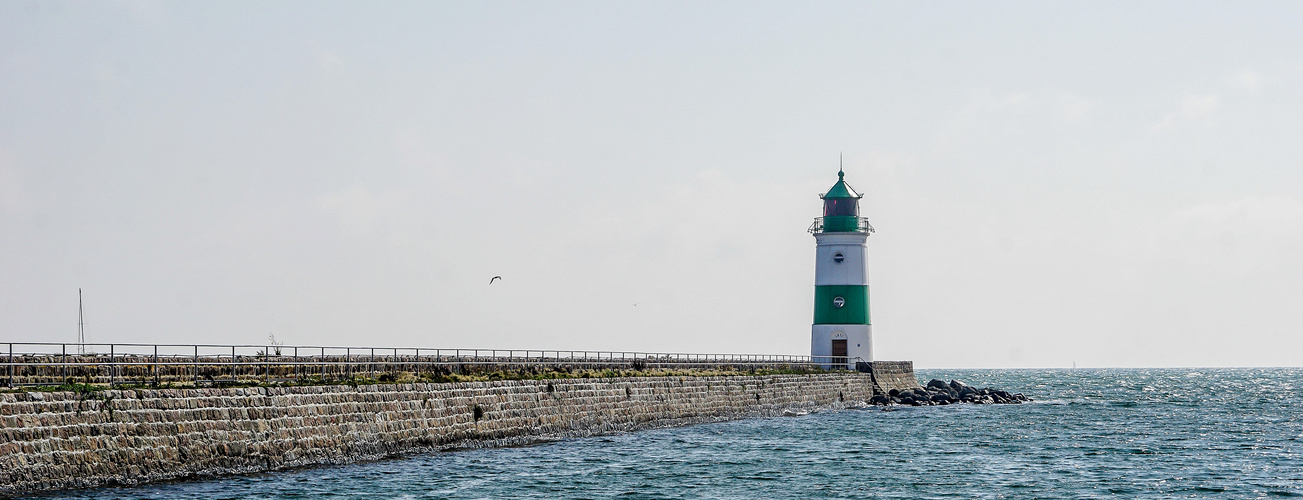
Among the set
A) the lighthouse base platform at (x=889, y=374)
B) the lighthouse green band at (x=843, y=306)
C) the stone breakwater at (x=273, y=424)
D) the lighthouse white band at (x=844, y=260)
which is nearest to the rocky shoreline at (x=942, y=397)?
the lighthouse base platform at (x=889, y=374)

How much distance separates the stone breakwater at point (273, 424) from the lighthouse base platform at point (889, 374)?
72.9 ft

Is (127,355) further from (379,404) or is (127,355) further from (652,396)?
(652,396)

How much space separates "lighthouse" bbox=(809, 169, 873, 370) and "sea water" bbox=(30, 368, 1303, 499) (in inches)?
525

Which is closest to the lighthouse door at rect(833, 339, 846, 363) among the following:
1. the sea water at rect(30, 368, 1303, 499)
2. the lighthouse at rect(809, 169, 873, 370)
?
the lighthouse at rect(809, 169, 873, 370)

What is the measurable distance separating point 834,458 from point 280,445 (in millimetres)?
15451

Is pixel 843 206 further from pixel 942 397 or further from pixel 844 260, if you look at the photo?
pixel 942 397

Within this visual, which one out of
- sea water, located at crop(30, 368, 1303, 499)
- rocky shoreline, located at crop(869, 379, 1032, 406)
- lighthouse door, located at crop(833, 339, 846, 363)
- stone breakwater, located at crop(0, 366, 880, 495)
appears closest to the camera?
stone breakwater, located at crop(0, 366, 880, 495)

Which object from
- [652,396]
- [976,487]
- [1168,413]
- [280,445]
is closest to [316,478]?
[280,445]

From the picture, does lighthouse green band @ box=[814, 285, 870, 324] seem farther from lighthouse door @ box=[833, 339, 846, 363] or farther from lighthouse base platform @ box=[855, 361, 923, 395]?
lighthouse base platform @ box=[855, 361, 923, 395]

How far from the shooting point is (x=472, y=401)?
36.9 m

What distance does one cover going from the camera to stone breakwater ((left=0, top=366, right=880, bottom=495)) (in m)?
23.9

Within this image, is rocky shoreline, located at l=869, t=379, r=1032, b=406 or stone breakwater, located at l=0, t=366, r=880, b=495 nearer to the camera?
stone breakwater, located at l=0, t=366, r=880, b=495

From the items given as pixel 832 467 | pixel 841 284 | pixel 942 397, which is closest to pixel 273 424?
pixel 832 467

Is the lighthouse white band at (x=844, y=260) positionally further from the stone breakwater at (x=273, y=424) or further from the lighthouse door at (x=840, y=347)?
the stone breakwater at (x=273, y=424)
